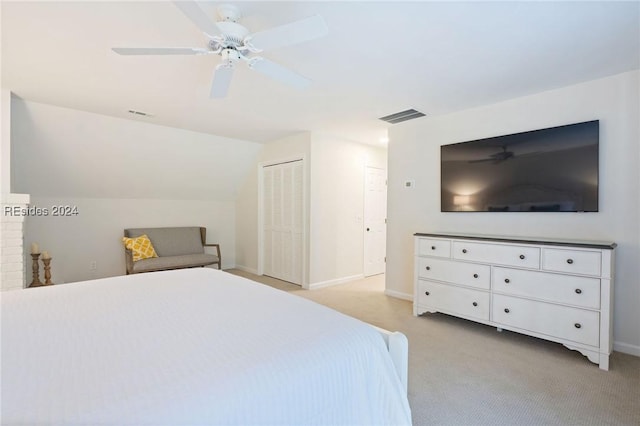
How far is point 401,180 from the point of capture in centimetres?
396

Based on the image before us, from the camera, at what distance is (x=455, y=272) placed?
3000 millimetres

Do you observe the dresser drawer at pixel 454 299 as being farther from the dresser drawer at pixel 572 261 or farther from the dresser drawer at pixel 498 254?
the dresser drawer at pixel 572 261

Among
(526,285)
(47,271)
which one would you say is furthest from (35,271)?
(526,285)

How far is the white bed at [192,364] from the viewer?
80 centimetres

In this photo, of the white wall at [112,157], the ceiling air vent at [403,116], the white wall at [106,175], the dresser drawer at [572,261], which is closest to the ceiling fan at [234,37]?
the ceiling air vent at [403,116]

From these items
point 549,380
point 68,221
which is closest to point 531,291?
point 549,380

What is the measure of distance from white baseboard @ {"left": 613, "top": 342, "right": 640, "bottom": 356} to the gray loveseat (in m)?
4.71

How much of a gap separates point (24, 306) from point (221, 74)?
5.46 feet

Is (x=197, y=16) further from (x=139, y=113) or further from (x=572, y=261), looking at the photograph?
(x=572, y=261)

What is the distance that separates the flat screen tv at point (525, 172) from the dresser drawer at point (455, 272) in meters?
0.69

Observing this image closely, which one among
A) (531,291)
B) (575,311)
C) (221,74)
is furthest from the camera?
(531,291)

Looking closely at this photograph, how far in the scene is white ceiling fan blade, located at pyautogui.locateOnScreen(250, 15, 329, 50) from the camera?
1.45 m

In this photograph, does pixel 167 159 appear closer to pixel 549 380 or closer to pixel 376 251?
pixel 376 251

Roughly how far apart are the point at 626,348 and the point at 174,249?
18.0ft
